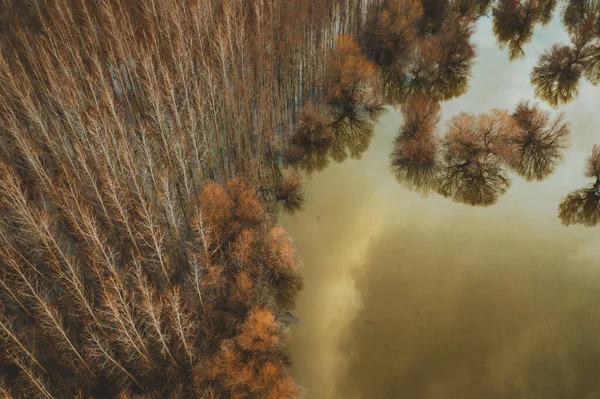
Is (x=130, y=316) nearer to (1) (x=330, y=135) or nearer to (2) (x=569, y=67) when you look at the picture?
(1) (x=330, y=135)

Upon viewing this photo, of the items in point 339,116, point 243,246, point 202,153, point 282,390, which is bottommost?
point 282,390

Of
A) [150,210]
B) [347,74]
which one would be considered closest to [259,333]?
[150,210]

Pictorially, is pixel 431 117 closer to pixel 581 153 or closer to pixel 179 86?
pixel 581 153

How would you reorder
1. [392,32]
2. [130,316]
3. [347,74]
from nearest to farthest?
[130,316] < [347,74] < [392,32]

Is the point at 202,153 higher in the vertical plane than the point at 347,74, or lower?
lower

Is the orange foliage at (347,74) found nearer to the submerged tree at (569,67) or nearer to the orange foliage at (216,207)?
the submerged tree at (569,67)

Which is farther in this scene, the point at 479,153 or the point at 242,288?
the point at 479,153
